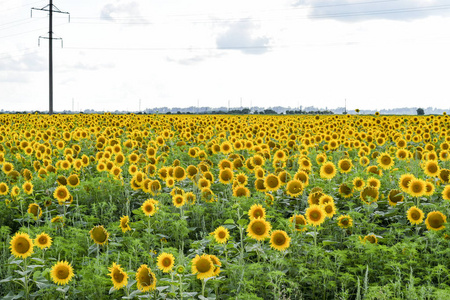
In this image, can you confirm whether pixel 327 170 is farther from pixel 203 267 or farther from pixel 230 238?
pixel 203 267

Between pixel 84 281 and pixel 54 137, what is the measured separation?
31.3 ft

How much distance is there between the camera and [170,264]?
12.1 ft

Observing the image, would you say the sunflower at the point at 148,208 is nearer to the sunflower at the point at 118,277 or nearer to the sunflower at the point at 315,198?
the sunflower at the point at 118,277

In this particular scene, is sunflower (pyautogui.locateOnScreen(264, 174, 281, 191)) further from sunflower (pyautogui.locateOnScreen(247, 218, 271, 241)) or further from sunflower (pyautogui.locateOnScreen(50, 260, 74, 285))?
sunflower (pyautogui.locateOnScreen(50, 260, 74, 285))

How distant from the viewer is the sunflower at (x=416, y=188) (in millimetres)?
5777

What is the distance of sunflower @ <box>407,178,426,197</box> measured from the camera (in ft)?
19.0

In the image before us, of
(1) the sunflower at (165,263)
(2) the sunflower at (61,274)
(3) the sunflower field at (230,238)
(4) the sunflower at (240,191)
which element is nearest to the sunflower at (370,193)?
(3) the sunflower field at (230,238)

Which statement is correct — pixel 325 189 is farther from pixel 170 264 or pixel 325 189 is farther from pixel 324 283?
pixel 170 264

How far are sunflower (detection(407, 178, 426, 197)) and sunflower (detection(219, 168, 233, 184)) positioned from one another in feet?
8.89

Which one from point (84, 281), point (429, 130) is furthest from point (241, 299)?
point (429, 130)

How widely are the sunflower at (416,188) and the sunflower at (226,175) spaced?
107 inches

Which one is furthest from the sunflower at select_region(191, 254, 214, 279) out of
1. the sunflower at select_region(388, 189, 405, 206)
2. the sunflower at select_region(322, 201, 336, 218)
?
the sunflower at select_region(388, 189, 405, 206)

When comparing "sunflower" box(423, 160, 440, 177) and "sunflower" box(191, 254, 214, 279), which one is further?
"sunflower" box(423, 160, 440, 177)

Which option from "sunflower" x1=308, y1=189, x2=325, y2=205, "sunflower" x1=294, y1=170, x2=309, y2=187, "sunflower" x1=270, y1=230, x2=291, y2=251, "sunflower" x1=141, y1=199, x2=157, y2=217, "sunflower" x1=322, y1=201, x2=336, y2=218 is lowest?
"sunflower" x1=270, y1=230, x2=291, y2=251
